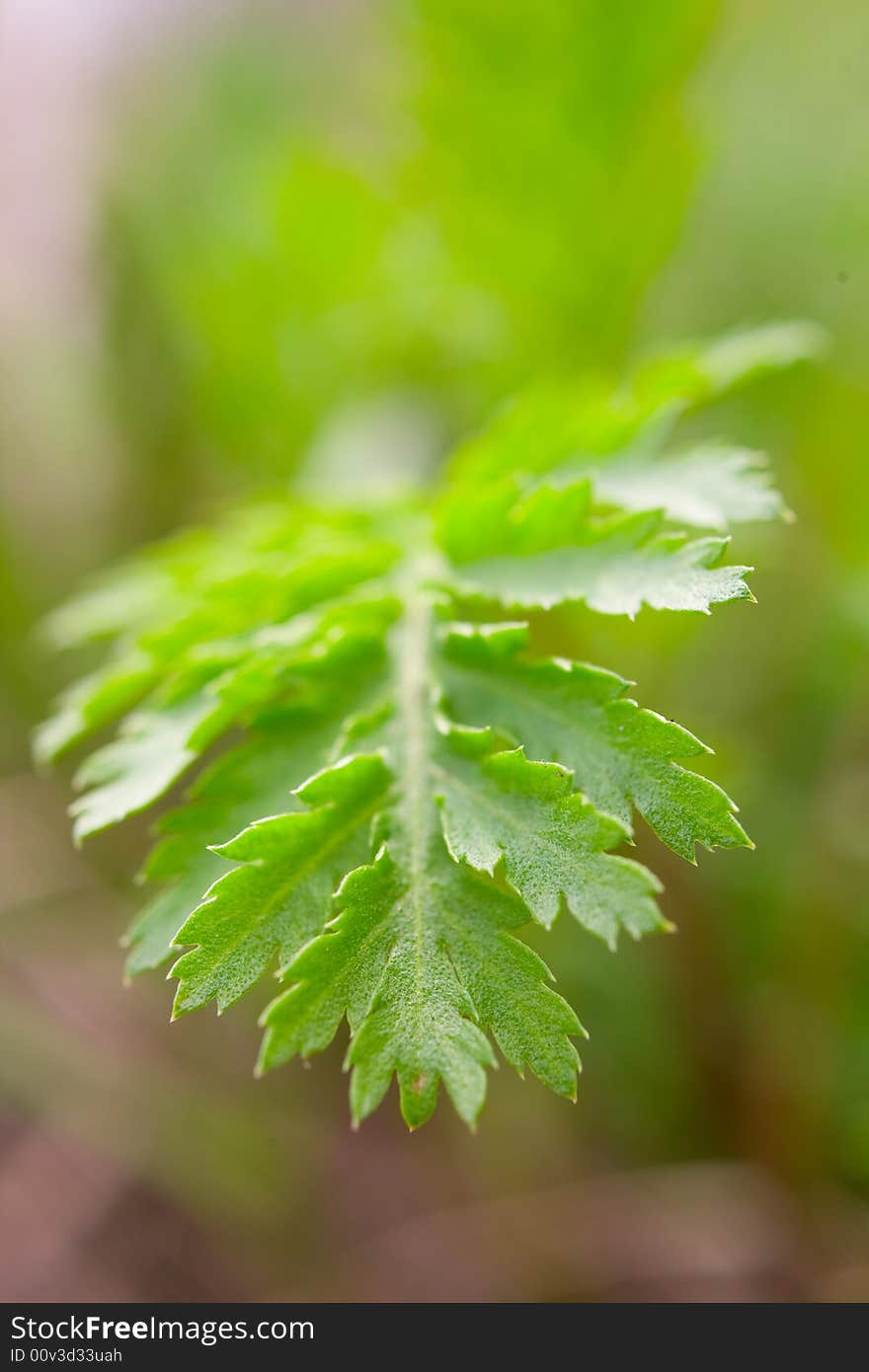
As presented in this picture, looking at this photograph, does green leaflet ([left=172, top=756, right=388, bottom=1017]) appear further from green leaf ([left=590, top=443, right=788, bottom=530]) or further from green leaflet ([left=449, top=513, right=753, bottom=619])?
green leaf ([left=590, top=443, right=788, bottom=530])

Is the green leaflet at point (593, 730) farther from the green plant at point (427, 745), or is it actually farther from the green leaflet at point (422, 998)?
the green leaflet at point (422, 998)

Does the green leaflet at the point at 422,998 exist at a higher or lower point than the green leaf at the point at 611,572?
lower

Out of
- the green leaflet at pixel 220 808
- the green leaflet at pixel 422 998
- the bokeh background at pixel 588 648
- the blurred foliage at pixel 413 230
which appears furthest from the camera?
the blurred foliage at pixel 413 230

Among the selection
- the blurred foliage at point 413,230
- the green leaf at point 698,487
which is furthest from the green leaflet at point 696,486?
the blurred foliage at point 413,230

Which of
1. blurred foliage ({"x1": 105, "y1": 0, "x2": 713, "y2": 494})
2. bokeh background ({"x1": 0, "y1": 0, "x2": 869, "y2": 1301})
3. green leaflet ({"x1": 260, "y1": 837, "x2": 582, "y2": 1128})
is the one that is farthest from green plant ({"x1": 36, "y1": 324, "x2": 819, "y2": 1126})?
blurred foliage ({"x1": 105, "y1": 0, "x2": 713, "y2": 494})
